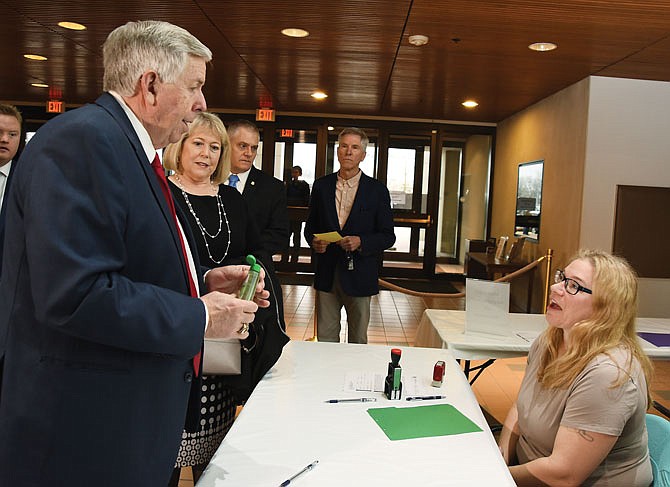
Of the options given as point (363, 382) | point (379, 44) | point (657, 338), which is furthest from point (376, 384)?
point (379, 44)

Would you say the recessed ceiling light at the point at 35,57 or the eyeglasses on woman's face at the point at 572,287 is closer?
the eyeglasses on woman's face at the point at 572,287

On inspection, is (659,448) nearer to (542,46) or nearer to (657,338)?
(657,338)

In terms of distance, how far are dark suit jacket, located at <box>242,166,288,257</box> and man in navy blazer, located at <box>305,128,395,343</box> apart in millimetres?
550

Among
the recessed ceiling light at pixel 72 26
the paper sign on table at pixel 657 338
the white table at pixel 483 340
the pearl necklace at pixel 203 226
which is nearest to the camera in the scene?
the pearl necklace at pixel 203 226

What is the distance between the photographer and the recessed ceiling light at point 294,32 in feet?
17.2

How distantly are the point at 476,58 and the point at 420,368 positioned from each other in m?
4.41

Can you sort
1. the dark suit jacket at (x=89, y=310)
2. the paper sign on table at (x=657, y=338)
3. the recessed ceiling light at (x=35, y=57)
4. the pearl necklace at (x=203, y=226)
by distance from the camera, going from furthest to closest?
the recessed ceiling light at (x=35, y=57)
the paper sign on table at (x=657, y=338)
the pearl necklace at (x=203, y=226)
the dark suit jacket at (x=89, y=310)

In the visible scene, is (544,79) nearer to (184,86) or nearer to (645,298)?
(645,298)

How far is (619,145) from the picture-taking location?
6449mm

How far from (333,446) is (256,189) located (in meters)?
2.13

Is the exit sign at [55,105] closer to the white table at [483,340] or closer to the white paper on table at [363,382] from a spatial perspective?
the white table at [483,340]

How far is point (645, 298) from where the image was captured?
664 cm

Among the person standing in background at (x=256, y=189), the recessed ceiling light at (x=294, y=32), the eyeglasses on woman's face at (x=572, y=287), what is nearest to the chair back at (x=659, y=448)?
the eyeglasses on woman's face at (x=572, y=287)

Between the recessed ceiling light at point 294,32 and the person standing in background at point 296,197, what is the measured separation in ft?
16.2
